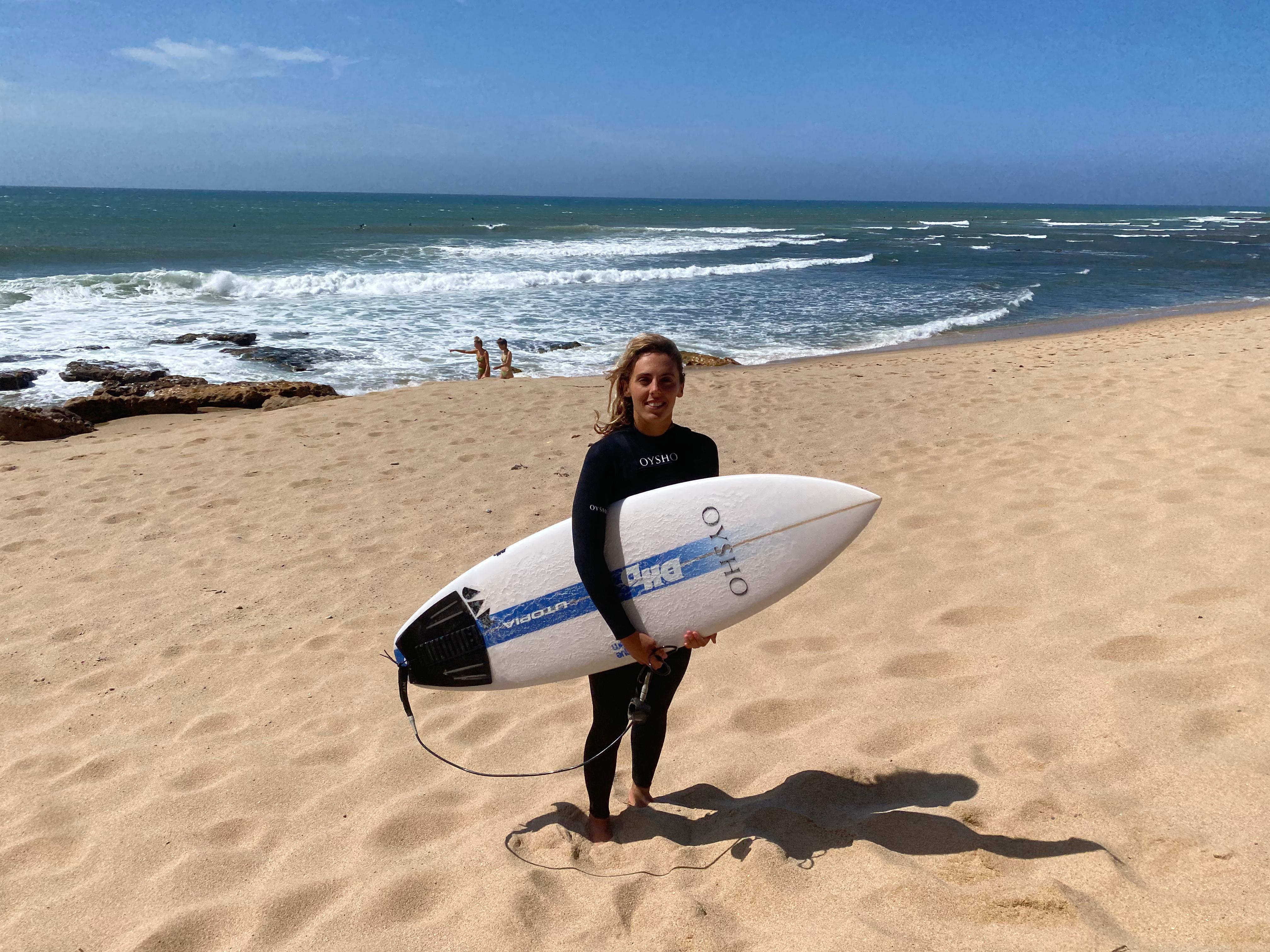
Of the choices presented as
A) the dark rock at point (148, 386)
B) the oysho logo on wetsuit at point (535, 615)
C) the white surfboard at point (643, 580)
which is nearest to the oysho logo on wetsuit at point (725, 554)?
the white surfboard at point (643, 580)

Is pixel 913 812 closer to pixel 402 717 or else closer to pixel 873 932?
pixel 873 932

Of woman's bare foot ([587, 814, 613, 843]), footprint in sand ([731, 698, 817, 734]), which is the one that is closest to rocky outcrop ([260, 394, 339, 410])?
footprint in sand ([731, 698, 817, 734])

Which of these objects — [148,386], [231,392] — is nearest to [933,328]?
[231,392]

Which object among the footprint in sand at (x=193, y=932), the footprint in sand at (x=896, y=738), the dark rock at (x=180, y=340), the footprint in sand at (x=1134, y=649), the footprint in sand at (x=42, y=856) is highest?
the dark rock at (x=180, y=340)

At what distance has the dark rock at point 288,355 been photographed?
11672mm

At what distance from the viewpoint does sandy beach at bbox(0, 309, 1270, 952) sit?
1912 mm

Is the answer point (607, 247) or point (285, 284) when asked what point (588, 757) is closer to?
point (285, 284)

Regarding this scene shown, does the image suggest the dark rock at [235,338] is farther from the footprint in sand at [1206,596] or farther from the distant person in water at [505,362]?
the footprint in sand at [1206,596]

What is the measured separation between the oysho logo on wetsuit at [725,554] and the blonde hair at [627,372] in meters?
0.35

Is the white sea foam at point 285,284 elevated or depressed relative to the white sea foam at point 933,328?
elevated

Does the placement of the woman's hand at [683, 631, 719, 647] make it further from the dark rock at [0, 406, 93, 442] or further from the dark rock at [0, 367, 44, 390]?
A: the dark rock at [0, 367, 44, 390]

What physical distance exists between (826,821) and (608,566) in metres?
0.93

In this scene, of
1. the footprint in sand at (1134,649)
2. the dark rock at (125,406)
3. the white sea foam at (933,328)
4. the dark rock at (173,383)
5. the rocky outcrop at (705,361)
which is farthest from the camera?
the white sea foam at (933,328)

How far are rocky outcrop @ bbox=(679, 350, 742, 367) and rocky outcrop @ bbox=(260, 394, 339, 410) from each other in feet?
16.1
